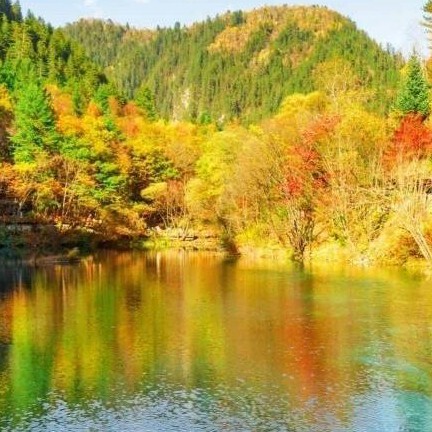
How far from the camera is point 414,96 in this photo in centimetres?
6188

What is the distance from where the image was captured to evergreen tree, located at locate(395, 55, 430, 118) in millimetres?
61219

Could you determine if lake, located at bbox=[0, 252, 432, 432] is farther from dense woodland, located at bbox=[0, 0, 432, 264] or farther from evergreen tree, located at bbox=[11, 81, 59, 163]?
evergreen tree, located at bbox=[11, 81, 59, 163]

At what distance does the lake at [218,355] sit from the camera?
17.0 metres

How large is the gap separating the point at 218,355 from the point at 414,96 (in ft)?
147

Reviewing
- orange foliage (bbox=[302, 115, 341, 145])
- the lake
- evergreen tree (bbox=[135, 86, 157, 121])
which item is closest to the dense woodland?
orange foliage (bbox=[302, 115, 341, 145])

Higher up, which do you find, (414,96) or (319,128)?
(414,96)

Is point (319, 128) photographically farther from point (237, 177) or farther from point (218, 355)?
point (218, 355)

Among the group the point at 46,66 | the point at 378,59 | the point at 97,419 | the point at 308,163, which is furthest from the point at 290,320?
the point at 378,59

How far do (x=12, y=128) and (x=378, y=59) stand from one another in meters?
107

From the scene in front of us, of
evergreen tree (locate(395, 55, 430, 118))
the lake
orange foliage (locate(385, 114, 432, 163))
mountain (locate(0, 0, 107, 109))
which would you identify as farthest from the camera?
mountain (locate(0, 0, 107, 109))

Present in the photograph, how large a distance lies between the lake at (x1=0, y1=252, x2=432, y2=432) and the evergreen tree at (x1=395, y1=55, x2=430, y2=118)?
81.3ft

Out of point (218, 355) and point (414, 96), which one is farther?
point (414, 96)

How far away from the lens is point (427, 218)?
46.0m

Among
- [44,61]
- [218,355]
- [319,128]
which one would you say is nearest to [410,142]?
[319,128]
